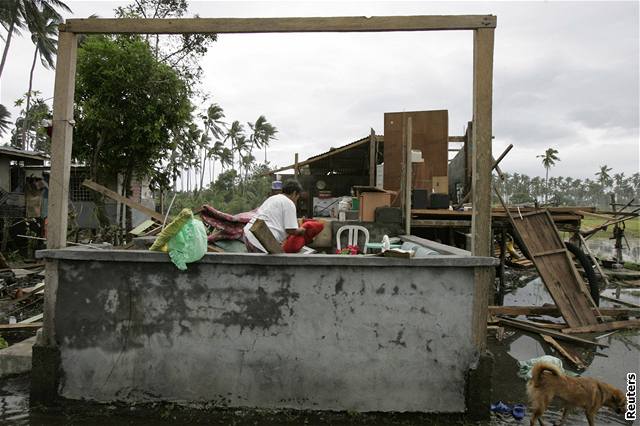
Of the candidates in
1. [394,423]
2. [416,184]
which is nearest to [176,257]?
[394,423]

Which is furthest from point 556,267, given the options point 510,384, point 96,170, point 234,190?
point 234,190

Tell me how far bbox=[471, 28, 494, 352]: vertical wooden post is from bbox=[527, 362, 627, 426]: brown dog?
504 mm

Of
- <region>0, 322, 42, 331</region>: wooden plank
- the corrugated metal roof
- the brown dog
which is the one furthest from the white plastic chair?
the corrugated metal roof

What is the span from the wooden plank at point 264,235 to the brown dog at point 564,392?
2.44 meters

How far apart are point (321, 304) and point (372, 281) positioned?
52 cm

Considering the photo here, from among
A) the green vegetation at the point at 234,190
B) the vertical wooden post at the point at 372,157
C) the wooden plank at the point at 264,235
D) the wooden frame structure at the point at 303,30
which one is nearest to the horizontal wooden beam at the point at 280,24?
the wooden frame structure at the point at 303,30

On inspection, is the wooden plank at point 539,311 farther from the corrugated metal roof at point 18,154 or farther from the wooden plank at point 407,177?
the corrugated metal roof at point 18,154

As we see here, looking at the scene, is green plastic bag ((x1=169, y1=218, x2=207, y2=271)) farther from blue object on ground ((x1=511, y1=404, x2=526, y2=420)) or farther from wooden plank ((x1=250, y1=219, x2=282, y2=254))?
blue object on ground ((x1=511, y1=404, x2=526, y2=420))

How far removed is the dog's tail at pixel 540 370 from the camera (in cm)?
341

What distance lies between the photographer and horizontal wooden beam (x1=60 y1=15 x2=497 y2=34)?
3.83m

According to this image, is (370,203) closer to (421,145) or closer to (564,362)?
(564,362)

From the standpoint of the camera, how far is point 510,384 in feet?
16.1

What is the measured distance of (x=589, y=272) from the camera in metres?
8.01

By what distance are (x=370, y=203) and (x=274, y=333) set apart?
4.28 metres
